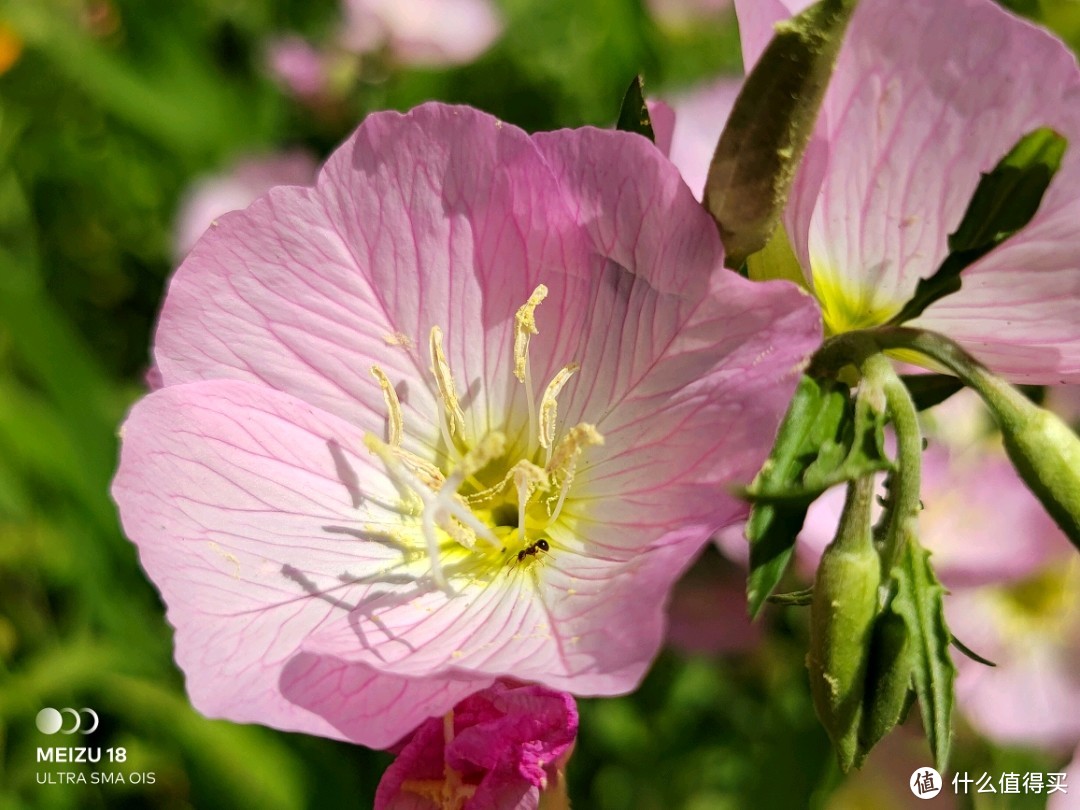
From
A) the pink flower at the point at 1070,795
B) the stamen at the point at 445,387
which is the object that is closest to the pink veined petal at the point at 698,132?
the stamen at the point at 445,387

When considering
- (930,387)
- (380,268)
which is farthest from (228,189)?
(930,387)

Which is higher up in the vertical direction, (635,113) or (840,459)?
(635,113)

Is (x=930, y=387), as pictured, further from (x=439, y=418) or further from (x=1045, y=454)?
(x=439, y=418)

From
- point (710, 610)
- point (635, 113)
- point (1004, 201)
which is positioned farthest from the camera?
point (710, 610)

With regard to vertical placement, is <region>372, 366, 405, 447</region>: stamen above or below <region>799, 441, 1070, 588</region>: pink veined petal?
above

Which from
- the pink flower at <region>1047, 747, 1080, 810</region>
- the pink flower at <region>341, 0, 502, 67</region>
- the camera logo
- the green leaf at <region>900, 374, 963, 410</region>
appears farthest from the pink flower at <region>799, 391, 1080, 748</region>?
the pink flower at <region>341, 0, 502, 67</region>

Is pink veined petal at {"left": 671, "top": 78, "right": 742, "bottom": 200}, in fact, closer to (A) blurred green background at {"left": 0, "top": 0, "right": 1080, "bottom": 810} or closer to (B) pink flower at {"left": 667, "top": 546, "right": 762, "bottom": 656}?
(A) blurred green background at {"left": 0, "top": 0, "right": 1080, "bottom": 810}


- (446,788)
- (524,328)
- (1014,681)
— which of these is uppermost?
(524,328)

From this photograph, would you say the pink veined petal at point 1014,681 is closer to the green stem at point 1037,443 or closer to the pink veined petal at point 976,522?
the pink veined petal at point 976,522
